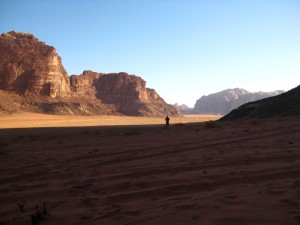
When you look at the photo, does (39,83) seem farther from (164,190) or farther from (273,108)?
(164,190)

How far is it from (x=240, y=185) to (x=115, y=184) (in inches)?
72.1

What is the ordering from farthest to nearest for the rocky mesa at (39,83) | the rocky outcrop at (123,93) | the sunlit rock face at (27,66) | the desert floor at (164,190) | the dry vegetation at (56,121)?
the rocky outcrop at (123,93)
the sunlit rock face at (27,66)
the rocky mesa at (39,83)
the dry vegetation at (56,121)
the desert floor at (164,190)

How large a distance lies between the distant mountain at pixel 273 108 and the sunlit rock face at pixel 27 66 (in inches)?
2459

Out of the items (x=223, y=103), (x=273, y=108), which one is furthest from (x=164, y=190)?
(x=223, y=103)

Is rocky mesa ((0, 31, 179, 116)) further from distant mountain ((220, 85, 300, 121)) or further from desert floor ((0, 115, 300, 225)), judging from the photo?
desert floor ((0, 115, 300, 225))

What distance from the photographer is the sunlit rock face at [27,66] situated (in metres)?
81.9

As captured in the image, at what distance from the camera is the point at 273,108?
28.8 m

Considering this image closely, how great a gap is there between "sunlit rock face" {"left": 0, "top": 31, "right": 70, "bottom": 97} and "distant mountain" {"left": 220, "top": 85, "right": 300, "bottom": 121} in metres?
62.5

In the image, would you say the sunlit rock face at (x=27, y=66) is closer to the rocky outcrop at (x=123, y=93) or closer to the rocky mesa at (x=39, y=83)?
the rocky mesa at (x=39, y=83)

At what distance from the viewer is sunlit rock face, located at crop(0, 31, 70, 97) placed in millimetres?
81875

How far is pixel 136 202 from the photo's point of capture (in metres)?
3.70

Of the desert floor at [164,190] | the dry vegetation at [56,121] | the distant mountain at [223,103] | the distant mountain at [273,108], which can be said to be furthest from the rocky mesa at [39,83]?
the distant mountain at [223,103]

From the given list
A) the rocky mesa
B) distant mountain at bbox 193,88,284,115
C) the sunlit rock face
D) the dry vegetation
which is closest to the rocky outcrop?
the rocky mesa

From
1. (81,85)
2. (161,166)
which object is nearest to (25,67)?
(81,85)
